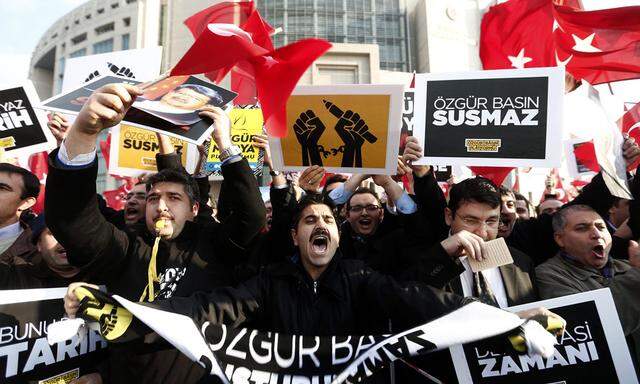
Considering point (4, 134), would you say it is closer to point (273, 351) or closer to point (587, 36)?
point (273, 351)

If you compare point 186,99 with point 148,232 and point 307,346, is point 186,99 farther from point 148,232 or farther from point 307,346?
point 307,346

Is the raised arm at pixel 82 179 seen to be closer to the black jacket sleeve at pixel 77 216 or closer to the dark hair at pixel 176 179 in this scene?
the black jacket sleeve at pixel 77 216

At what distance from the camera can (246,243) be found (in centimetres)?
244

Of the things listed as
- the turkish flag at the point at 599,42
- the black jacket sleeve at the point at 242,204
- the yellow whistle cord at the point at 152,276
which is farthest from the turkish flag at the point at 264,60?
the turkish flag at the point at 599,42

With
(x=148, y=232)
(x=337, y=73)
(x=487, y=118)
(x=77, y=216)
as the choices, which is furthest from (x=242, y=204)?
(x=337, y=73)

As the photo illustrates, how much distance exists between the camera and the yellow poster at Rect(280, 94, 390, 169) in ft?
9.77

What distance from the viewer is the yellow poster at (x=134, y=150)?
4.55 m

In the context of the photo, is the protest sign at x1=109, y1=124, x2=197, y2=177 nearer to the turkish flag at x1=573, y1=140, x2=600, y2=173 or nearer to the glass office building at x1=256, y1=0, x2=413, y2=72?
the turkish flag at x1=573, y1=140, x2=600, y2=173

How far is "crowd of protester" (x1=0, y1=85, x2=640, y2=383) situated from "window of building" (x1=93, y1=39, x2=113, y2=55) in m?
42.9

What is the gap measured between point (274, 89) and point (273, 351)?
1.33 m

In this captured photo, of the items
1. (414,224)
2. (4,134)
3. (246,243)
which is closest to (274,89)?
(246,243)

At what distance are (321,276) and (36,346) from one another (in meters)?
1.42


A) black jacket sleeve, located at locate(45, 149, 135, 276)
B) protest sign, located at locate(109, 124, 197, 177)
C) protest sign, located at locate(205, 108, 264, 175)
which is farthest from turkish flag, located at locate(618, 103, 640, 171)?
black jacket sleeve, located at locate(45, 149, 135, 276)

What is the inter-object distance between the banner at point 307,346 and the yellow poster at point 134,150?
288cm
